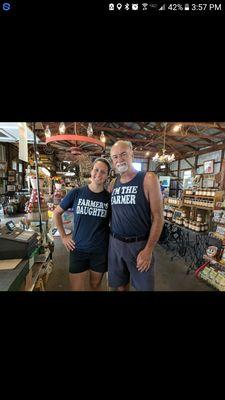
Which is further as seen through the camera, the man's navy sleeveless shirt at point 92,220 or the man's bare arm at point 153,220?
the man's navy sleeveless shirt at point 92,220

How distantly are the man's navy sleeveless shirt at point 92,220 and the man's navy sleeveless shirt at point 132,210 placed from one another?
11 centimetres

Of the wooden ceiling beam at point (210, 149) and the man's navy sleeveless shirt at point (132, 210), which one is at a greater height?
the wooden ceiling beam at point (210, 149)

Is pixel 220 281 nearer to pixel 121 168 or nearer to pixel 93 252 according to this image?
pixel 93 252

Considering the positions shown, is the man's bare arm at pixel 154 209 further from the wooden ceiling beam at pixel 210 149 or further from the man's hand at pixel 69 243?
the wooden ceiling beam at pixel 210 149

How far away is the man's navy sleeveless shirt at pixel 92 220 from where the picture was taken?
1.21 metres

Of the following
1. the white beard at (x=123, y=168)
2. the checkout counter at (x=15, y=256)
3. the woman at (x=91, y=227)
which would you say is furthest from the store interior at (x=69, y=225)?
the woman at (x=91, y=227)

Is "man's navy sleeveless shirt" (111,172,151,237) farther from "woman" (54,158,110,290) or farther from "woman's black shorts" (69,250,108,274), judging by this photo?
"woman's black shorts" (69,250,108,274)
